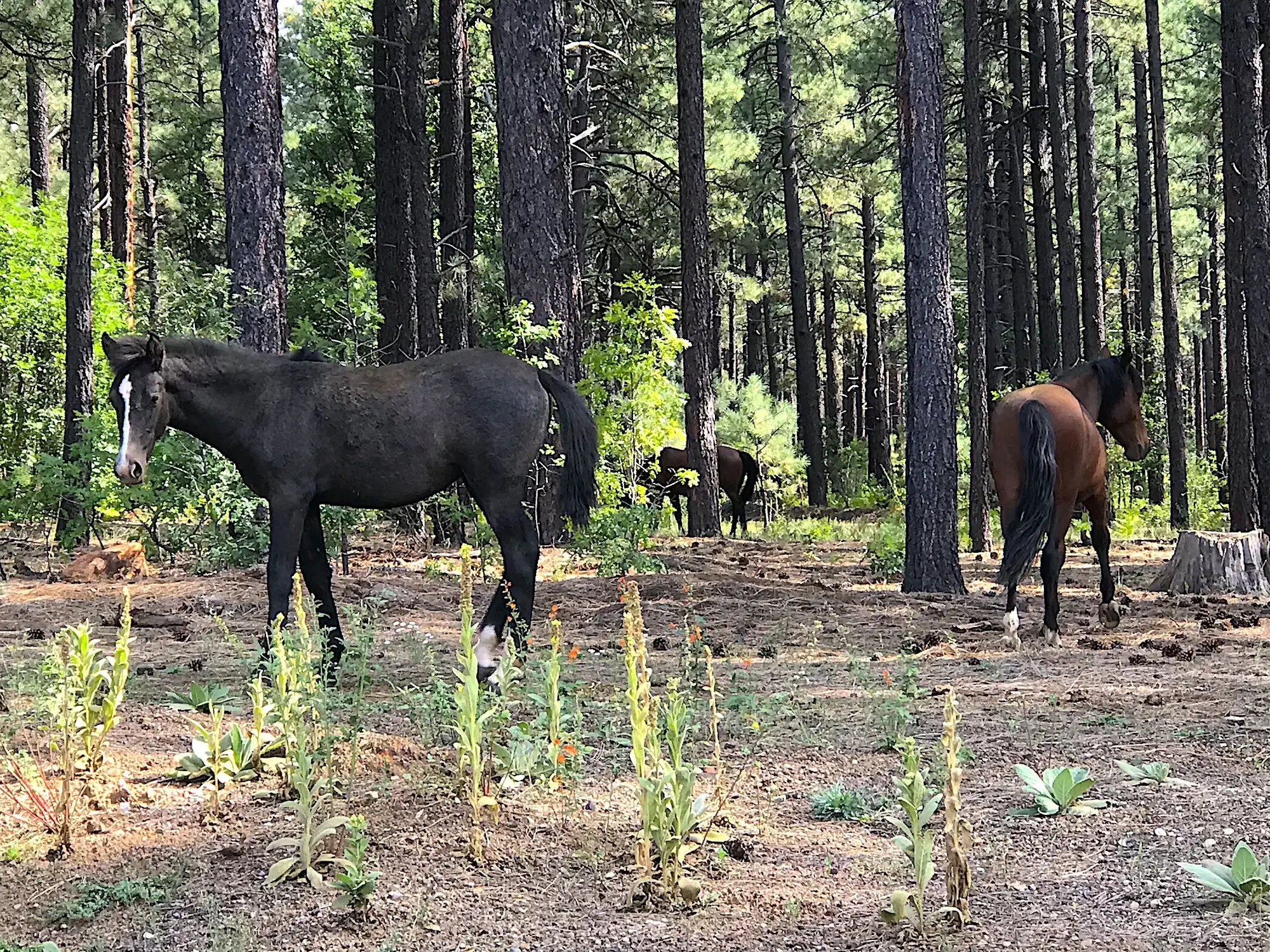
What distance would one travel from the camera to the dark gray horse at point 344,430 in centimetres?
587

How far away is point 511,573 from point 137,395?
82.2 inches

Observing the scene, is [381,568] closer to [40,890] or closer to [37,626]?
[37,626]

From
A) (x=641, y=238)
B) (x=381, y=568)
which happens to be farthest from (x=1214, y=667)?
(x=641, y=238)

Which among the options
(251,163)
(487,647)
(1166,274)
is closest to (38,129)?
(251,163)

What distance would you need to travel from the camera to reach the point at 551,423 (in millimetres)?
7078

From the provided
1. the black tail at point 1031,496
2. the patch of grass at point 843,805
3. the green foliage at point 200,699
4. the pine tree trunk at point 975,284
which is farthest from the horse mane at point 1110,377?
the green foliage at point 200,699

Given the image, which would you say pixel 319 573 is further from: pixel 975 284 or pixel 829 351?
pixel 829 351

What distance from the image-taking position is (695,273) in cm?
1800

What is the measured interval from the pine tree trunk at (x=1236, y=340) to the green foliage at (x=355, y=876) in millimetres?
12461

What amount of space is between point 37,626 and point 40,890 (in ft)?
Answer: 16.6

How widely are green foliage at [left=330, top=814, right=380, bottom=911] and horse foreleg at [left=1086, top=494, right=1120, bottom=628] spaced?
22.6ft

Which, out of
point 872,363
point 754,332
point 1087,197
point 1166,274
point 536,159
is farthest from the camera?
point 754,332

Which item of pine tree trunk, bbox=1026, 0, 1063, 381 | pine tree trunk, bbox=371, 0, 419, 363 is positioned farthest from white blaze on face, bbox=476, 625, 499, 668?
pine tree trunk, bbox=1026, 0, 1063, 381

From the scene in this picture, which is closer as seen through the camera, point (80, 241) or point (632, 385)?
point (632, 385)
